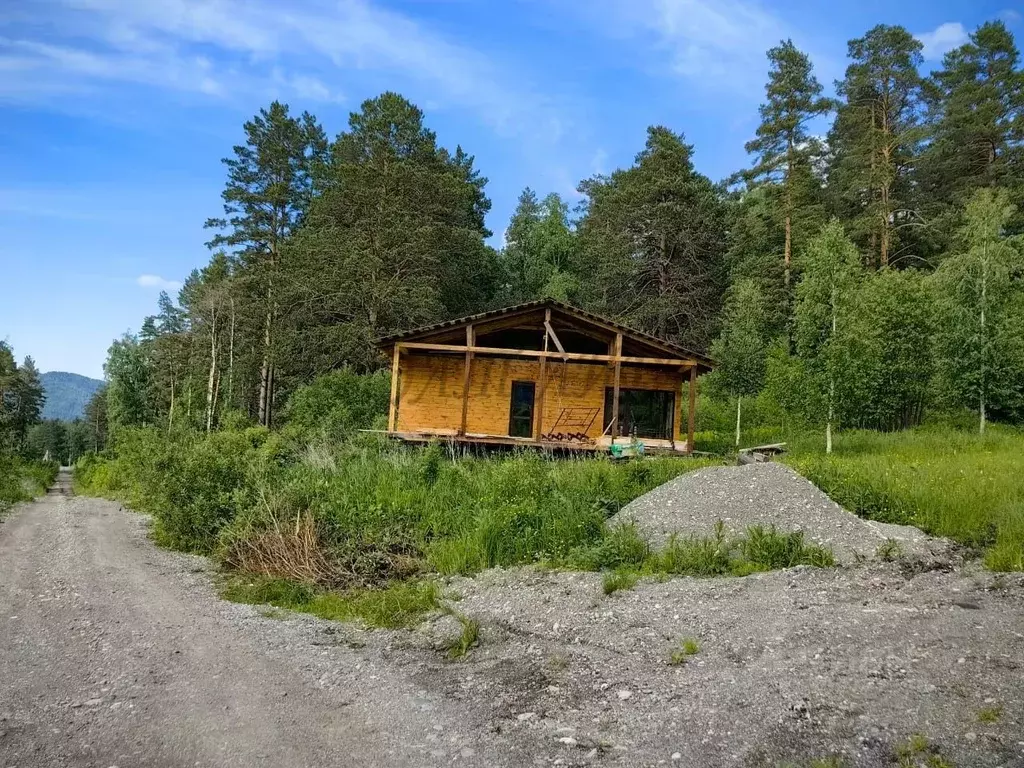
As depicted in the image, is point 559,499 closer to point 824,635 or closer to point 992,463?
point 824,635

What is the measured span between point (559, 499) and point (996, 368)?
716 inches

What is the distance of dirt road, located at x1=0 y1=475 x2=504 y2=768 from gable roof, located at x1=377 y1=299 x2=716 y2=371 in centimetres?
1152

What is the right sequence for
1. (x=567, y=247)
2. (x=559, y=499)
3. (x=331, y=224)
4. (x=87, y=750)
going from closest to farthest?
(x=87, y=750), (x=559, y=499), (x=331, y=224), (x=567, y=247)

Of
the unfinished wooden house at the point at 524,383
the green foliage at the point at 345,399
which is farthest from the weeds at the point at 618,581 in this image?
the green foliage at the point at 345,399

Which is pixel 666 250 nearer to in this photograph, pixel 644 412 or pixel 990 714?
pixel 644 412

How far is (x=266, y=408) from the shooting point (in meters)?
35.1

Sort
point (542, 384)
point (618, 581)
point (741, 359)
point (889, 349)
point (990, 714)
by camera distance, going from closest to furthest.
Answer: point (990, 714), point (618, 581), point (542, 384), point (889, 349), point (741, 359)

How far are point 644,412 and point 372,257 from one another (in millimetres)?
13551

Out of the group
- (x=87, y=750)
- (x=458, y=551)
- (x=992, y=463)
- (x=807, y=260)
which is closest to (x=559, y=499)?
(x=458, y=551)

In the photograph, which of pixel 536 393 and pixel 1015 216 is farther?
pixel 1015 216

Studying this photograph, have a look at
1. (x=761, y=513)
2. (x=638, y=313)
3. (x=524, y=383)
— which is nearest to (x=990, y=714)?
(x=761, y=513)

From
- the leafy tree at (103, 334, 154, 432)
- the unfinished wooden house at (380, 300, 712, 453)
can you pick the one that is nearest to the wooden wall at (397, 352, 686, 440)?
the unfinished wooden house at (380, 300, 712, 453)

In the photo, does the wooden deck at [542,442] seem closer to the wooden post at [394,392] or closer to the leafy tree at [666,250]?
the wooden post at [394,392]

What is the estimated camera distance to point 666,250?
37.8 meters
